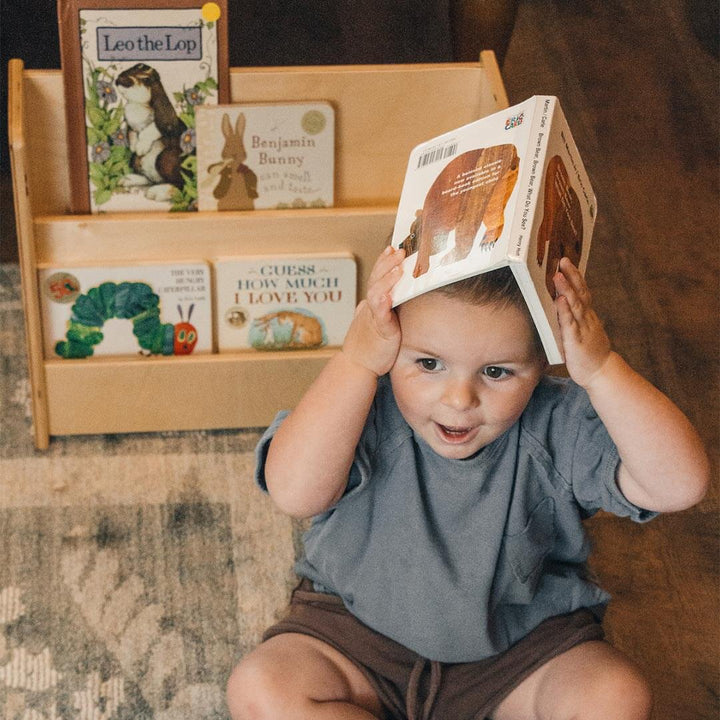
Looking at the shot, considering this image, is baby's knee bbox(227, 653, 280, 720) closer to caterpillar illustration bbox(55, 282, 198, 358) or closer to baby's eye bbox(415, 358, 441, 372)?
baby's eye bbox(415, 358, 441, 372)

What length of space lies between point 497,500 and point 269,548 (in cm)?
39

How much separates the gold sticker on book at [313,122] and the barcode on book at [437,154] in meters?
0.46

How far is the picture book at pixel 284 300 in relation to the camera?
138cm

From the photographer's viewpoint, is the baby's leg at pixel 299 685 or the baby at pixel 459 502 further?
the baby's leg at pixel 299 685

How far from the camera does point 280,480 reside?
99 centimetres

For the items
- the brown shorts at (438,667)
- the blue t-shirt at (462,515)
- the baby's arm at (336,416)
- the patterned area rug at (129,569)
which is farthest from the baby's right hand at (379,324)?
the patterned area rug at (129,569)

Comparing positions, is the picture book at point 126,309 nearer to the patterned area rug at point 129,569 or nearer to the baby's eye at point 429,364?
the patterned area rug at point 129,569

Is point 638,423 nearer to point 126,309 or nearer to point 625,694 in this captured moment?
point 625,694

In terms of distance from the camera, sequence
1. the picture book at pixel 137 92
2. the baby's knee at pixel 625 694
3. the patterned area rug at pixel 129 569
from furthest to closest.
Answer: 1. the picture book at pixel 137 92
2. the patterned area rug at pixel 129 569
3. the baby's knee at pixel 625 694

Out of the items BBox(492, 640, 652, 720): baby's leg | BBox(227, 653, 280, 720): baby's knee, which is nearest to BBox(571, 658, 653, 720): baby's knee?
BBox(492, 640, 652, 720): baby's leg

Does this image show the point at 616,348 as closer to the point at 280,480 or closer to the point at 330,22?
the point at 280,480

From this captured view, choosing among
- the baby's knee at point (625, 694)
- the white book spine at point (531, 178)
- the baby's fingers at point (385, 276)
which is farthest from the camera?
the baby's knee at point (625, 694)

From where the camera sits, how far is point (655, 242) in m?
1.84

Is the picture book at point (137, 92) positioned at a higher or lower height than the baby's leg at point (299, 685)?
higher
